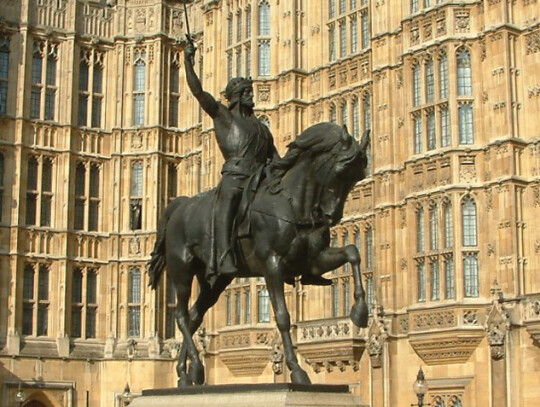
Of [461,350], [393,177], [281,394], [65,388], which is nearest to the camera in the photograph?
[281,394]

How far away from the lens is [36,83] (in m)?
39.0

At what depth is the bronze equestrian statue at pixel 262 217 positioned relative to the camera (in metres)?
10.7

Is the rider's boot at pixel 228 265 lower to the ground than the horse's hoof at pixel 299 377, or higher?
higher

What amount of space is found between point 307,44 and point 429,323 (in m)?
11.4

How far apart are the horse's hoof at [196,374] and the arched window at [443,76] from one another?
1784cm

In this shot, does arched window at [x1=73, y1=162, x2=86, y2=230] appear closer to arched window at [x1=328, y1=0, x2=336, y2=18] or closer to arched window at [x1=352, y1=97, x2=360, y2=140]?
arched window at [x1=328, y1=0, x2=336, y2=18]

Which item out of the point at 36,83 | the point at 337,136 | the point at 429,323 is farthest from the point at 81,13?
the point at 337,136

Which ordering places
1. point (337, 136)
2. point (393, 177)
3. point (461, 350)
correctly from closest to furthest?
point (337, 136) < point (461, 350) < point (393, 177)

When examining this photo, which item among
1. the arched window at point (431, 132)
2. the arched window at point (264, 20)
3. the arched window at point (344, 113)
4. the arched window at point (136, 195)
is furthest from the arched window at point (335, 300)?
the arched window at point (136, 195)

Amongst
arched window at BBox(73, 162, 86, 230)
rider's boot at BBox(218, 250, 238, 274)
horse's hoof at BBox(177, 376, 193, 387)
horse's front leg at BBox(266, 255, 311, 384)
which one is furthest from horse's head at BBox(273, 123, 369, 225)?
arched window at BBox(73, 162, 86, 230)

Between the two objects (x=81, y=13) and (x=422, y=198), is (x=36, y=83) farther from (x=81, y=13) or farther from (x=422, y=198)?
(x=422, y=198)

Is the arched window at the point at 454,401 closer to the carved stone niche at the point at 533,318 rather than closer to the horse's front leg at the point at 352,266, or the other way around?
the carved stone niche at the point at 533,318

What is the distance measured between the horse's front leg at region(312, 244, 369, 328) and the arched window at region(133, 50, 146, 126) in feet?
A: 98.2

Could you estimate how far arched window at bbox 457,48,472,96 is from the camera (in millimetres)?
27547
